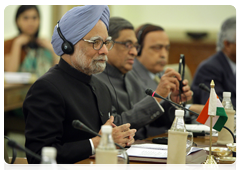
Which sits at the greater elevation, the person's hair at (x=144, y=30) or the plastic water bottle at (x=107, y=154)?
the person's hair at (x=144, y=30)

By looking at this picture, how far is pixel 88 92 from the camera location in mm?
1711

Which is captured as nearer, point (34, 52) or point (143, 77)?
point (143, 77)

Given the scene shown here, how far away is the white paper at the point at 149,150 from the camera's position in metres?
1.45

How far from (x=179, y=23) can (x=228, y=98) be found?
16.1 ft

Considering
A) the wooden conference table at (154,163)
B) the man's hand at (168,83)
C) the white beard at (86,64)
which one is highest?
the white beard at (86,64)

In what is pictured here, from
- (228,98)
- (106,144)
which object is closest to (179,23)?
(228,98)

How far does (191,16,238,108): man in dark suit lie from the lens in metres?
3.12

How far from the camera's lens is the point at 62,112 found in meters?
1.51

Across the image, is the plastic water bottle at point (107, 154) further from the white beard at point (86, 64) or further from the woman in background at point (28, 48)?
the woman in background at point (28, 48)

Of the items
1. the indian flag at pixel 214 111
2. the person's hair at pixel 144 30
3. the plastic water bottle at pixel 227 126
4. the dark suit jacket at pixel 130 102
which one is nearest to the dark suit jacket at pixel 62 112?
the dark suit jacket at pixel 130 102

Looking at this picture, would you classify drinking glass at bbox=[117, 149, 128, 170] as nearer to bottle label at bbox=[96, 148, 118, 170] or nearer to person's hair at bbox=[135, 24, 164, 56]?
bottle label at bbox=[96, 148, 118, 170]

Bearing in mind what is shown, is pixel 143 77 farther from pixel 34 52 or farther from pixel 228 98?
pixel 34 52

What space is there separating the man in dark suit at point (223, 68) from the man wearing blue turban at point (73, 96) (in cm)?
158

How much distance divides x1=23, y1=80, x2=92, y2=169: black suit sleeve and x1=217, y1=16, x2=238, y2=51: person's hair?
2306mm
